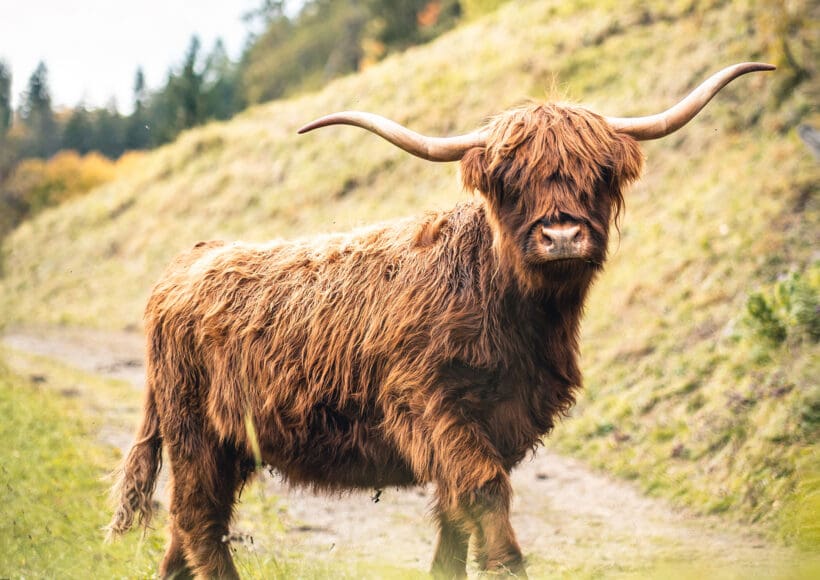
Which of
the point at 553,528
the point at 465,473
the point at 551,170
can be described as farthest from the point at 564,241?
the point at 553,528

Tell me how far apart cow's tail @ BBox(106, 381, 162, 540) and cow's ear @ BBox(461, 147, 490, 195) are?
226cm

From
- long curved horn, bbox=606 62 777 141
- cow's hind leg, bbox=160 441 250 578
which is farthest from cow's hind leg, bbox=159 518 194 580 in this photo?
long curved horn, bbox=606 62 777 141

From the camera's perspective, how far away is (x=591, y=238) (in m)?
3.63

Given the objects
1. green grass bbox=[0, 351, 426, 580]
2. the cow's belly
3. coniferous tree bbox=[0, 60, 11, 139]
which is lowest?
green grass bbox=[0, 351, 426, 580]

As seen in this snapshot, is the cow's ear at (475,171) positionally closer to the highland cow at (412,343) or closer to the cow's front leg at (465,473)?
the highland cow at (412,343)

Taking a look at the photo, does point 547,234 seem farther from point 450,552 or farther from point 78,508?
point 78,508

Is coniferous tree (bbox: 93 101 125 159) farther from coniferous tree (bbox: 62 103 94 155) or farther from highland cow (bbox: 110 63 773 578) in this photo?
highland cow (bbox: 110 63 773 578)

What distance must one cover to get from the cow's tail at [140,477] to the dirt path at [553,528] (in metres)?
0.61

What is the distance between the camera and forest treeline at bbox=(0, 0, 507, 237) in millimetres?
31172

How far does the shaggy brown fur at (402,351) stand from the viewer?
3762 millimetres

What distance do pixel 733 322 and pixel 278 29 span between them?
169 feet

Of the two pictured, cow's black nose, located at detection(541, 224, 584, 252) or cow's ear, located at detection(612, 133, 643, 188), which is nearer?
cow's black nose, located at detection(541, 224, 584, 252)

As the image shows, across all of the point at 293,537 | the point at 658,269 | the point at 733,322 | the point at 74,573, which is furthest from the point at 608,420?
the point at 74,573

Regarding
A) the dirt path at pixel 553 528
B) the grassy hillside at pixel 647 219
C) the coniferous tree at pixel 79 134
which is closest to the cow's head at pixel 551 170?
the grassy hillside at pixel 647 219
